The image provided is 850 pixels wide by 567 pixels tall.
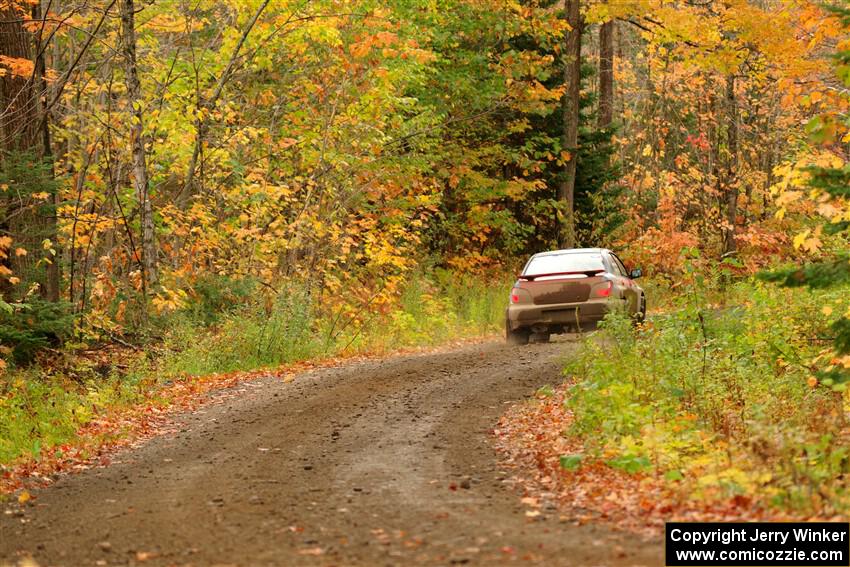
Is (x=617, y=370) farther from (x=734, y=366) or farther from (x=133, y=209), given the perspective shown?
(x=133, y=209)

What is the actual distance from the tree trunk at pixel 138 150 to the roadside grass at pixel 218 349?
41.9 inches

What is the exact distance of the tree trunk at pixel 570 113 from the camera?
1066 inches

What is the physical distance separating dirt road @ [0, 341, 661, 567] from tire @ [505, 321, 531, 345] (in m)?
5.33

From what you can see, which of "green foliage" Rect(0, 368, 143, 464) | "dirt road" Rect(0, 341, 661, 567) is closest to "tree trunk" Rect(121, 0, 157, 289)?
"green foliage" Rect(0, 368, 143, 464)

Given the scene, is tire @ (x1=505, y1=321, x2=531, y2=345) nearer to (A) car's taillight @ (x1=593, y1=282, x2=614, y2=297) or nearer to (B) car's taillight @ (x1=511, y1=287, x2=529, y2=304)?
(B) car's taillight @ (x1=511, y1=287, x2=529, y2=304)

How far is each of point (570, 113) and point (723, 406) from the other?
17.8 m

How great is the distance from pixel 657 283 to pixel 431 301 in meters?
9.75

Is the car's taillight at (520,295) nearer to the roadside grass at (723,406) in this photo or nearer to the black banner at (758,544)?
the roadside grass at (723,406)

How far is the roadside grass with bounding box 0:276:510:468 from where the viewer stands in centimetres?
1185

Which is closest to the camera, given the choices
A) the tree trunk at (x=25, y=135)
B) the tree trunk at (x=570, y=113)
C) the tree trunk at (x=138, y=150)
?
the tree trunk at (x=25, y=135)

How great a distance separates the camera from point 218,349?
16656mm

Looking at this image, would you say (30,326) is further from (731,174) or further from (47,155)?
(731,174)

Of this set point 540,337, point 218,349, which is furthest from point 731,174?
point 218,349

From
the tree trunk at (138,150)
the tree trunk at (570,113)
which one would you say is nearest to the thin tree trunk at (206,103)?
the tree trunk at (138,150)
